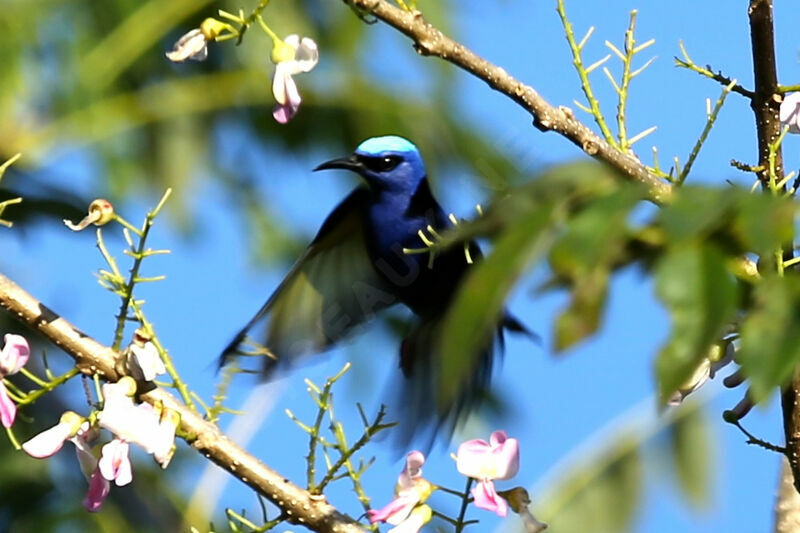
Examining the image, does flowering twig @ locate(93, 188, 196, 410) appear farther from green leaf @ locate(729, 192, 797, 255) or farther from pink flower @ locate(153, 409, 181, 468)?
green leaf @ locate(729, 192, 797, 255)

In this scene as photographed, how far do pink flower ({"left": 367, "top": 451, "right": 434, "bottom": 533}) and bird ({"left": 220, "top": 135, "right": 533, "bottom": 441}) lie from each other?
0.85 metres

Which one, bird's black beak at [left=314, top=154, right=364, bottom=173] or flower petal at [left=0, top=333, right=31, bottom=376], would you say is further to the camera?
bird's black beak at [left=314, top=154, right=364, bottom=173]

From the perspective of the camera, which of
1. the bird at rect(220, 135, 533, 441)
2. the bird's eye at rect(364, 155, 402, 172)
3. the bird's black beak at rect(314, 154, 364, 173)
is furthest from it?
the bird's eye at rect(364, 155, 402, 172)

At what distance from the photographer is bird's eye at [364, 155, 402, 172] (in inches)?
116

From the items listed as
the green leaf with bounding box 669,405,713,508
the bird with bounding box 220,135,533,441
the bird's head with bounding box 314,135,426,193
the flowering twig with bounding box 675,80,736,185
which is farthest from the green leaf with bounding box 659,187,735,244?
the green leaf with bounding box 669,405,713,508

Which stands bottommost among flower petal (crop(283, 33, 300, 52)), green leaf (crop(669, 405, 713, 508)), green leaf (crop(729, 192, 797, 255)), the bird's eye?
green leaf (crop(729, 192, 797, 255))

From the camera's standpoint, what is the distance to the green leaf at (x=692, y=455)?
581 centimetres

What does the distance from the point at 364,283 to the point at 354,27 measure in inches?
161

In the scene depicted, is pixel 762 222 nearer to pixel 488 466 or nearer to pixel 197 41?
pixel 488 466

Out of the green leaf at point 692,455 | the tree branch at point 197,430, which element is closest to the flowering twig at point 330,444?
the tree branch at point 197,430

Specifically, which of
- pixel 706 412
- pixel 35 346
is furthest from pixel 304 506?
pixel 706 412

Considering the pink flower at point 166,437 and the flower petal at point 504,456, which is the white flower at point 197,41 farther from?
the flower petal at point 504,456

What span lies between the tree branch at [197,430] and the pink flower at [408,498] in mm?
42

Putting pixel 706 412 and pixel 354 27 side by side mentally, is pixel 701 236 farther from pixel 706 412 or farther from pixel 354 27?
pixel 354 27
